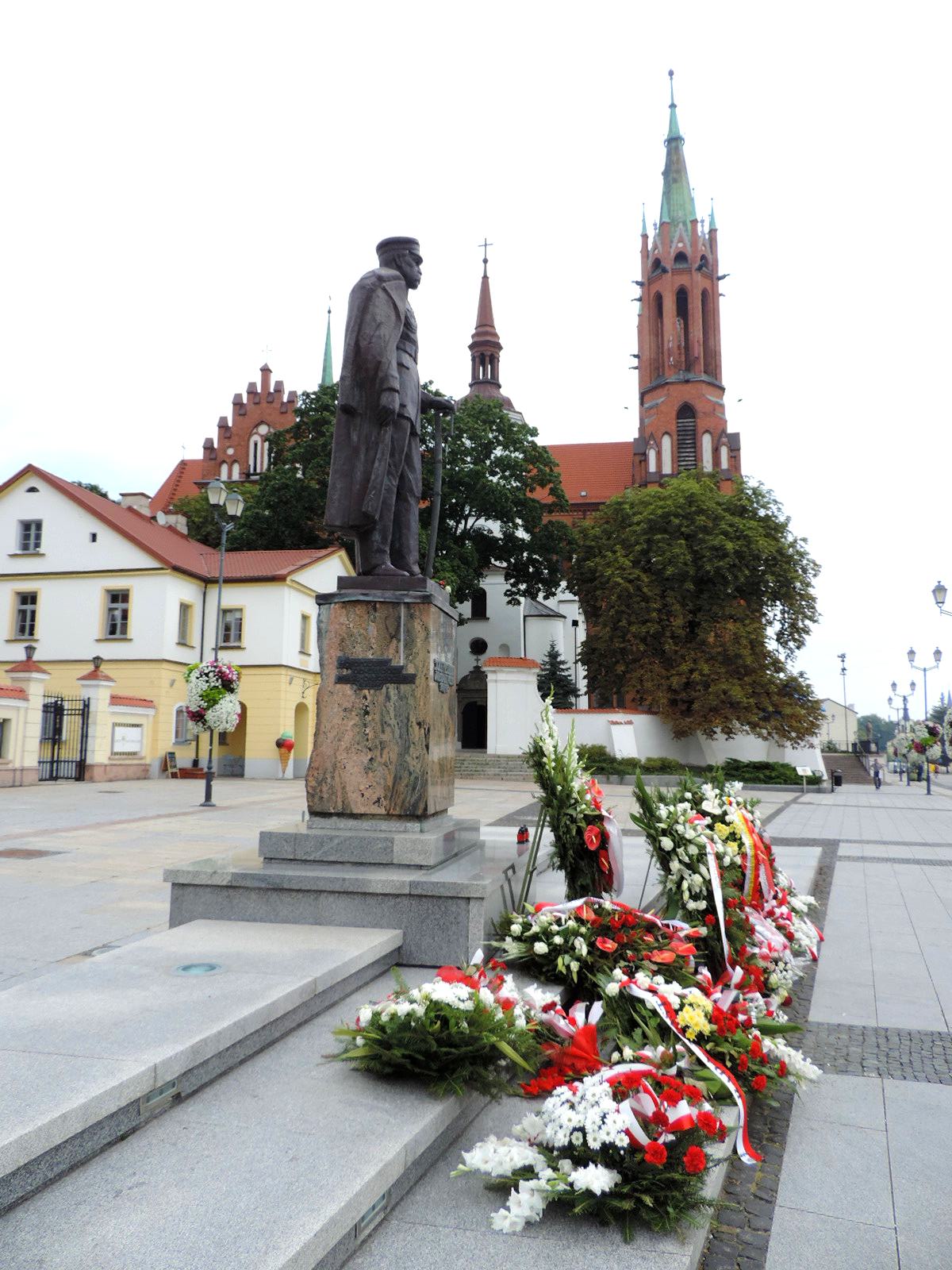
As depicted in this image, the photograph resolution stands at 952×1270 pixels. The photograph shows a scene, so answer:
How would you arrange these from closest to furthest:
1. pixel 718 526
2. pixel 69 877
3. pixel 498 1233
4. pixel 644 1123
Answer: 1. pixel 498 1233
2. pixel 644 1123
3. pixel 69 877
4. pixel 718 526

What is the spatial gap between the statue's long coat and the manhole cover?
300 centimetres

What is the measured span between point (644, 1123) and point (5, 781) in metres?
20.4

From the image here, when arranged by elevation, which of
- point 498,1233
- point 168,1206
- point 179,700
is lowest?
point 498,1233

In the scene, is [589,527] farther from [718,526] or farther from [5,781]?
[5,781]

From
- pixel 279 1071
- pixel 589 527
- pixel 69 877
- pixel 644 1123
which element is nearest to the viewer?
pixel 644 1123

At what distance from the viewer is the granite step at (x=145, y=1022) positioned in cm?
234

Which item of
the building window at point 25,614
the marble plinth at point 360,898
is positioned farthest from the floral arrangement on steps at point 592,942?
the building window at point 25,614

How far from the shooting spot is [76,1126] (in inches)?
92.3

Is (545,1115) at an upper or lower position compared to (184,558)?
lower

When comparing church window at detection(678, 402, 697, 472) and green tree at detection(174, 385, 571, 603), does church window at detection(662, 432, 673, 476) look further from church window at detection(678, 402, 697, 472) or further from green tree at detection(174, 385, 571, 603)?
green tree at detection(174, 385, 571, 603)

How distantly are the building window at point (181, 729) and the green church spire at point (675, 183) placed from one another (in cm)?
4133

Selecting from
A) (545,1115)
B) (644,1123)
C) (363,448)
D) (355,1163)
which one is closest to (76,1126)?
(355,1163)

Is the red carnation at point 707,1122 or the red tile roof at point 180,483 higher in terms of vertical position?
the red tile roof at point 180,483

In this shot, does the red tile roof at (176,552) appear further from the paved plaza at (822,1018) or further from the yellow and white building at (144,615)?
the paved plaza at (822,1018)
